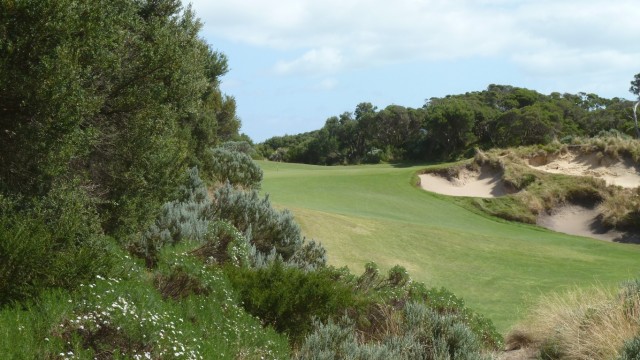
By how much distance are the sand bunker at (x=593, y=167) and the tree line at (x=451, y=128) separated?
7.95 meters

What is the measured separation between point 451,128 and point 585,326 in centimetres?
4237

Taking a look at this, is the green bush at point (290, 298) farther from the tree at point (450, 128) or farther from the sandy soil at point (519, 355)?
the tree at point (450, 128)

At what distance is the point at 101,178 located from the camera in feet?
31.3

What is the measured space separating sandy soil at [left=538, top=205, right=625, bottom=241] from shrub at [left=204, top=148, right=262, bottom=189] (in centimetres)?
1338

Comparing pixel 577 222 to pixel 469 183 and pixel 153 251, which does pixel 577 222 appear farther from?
pixel 153 251

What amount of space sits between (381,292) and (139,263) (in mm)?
3338

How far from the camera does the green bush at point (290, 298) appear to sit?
25.3 feet

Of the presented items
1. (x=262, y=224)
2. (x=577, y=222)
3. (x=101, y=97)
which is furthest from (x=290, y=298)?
(x=577, y=222)

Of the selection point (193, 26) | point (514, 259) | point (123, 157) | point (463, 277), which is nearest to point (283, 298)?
point (123, 157)

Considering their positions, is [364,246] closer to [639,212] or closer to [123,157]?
[123,157]

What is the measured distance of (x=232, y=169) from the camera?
17875mm

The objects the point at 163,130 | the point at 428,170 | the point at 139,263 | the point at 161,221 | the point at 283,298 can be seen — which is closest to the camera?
the point at 283,298

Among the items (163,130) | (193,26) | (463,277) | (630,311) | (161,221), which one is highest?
(193,26)

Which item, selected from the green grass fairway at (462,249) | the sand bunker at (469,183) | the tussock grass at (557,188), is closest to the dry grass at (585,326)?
the green grass fairway at (462,249)
